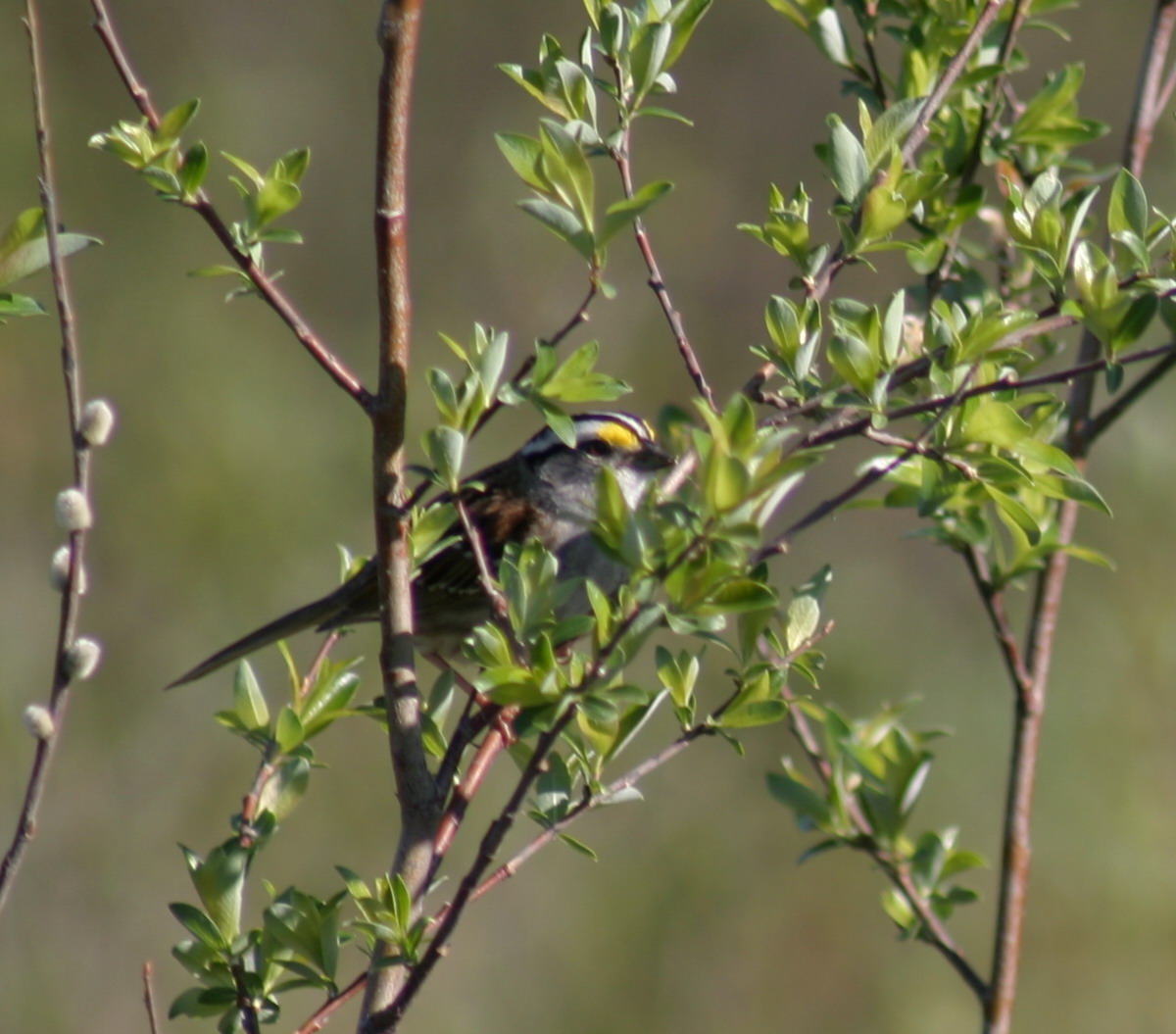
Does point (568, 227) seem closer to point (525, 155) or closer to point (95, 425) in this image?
point (525, 155)

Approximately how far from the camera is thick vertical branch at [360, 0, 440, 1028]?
4.48 ft

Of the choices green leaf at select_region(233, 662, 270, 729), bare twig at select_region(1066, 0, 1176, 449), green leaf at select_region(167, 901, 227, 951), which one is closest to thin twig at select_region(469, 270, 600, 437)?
green leaf at select_region(233, 662, 270, 729)

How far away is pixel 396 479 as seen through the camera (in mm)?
1491

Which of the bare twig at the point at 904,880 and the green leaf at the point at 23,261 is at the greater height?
the green leaf at the point at 23,261

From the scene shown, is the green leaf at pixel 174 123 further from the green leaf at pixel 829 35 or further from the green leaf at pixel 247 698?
the green leaf at pixel 829 35

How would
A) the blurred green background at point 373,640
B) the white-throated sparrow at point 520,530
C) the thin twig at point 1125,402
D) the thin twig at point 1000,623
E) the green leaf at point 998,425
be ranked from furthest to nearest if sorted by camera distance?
the blurred green background at point 373,640, the white-throated sparrow at point 520,530, the thin twig at point 1000,623, the thin twig at point 1125,402, the green leaf at point 998,425

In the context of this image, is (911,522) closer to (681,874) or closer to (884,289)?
(884,289)

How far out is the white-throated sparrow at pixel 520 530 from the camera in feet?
9.14

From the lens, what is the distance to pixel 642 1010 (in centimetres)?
454

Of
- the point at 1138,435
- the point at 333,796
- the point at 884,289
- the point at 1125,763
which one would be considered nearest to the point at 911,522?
the point at 884,289

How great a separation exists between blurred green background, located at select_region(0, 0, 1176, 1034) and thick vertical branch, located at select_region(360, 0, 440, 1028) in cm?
262

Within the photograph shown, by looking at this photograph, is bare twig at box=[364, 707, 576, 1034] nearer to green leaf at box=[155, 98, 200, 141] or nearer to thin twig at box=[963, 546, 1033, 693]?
green leaf at box=[155, 98, 200, 141]

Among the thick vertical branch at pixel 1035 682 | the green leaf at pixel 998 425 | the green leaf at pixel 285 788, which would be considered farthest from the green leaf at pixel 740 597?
the thick vertical branch at pixel 1035 682

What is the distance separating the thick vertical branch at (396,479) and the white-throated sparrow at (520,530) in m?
0.84
